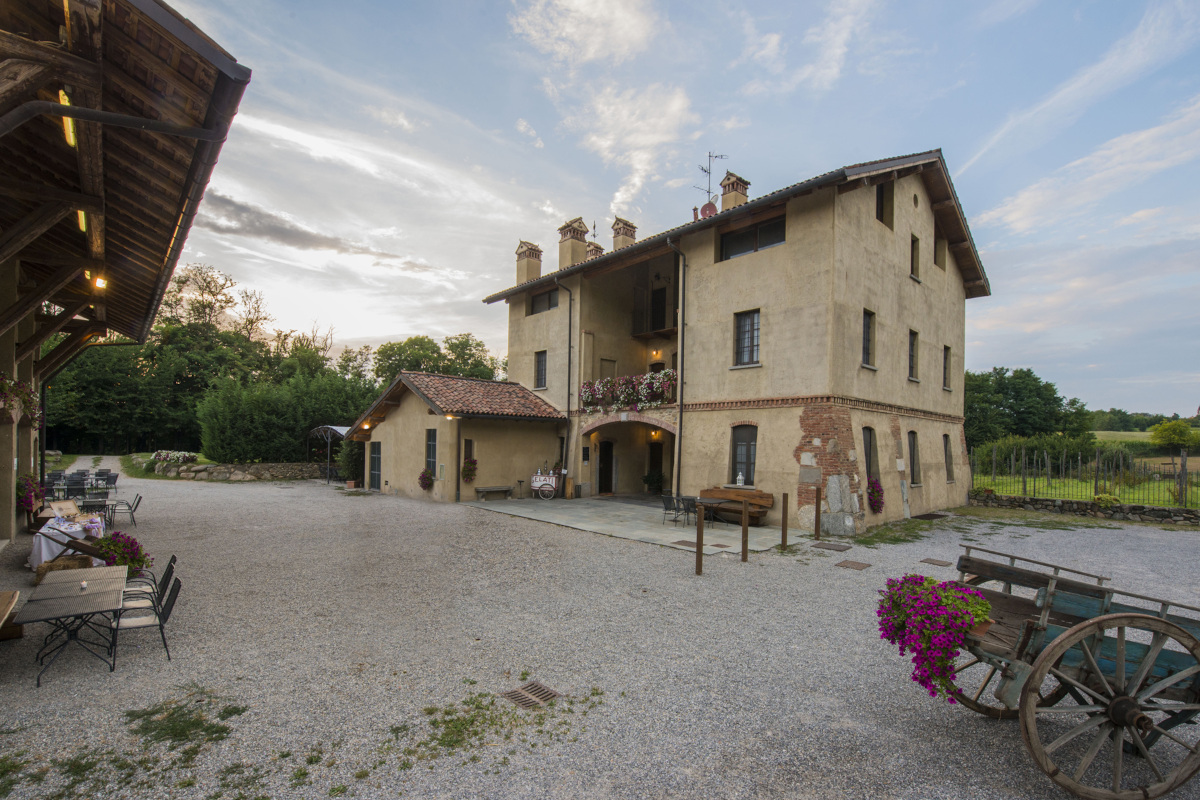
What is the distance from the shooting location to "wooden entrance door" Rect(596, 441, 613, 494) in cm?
1972

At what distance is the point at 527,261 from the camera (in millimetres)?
21734

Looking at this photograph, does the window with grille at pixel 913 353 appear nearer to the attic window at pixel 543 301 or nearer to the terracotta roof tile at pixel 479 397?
the terracotta roof tile at pixel 479 397

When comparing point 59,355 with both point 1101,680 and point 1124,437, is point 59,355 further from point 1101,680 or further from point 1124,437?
point 1124,437

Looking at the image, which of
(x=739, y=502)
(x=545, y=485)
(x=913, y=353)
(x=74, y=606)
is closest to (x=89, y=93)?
(x=74, y=606)

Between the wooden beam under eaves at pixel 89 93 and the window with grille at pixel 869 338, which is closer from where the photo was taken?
the wooden beam under eaves at pixel 89 93

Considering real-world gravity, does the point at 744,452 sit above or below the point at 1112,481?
above

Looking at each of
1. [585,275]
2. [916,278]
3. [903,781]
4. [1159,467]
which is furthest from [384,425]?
[1159,467]

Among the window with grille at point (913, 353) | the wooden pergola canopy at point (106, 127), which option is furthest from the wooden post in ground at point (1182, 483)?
the wooden pergola canopy at point (106, 127)

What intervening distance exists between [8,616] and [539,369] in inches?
641

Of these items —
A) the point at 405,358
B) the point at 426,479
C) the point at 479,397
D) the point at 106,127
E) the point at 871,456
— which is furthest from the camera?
the point at 405,358

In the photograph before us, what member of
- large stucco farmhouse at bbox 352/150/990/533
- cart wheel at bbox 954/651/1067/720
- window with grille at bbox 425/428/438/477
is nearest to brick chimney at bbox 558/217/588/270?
large stucco farmhouse at bbox 352/150/990/533

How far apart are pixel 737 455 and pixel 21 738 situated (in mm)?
12933

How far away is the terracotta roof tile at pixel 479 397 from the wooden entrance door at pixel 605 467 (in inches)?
74.4

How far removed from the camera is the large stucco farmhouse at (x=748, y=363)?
12922 millimetres
